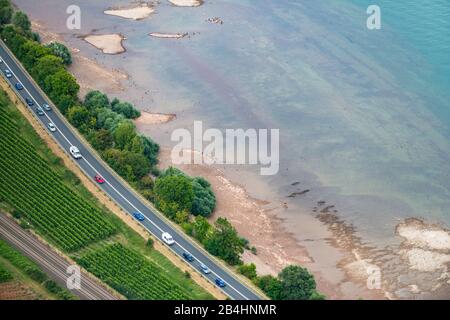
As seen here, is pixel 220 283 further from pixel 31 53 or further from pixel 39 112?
pixel 31 53

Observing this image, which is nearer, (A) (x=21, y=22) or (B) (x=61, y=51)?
(B) (x=61, y=51)

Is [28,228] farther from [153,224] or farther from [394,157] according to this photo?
[394,157]

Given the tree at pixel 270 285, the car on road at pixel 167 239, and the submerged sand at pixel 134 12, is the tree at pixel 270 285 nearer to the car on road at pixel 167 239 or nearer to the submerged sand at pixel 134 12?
the car on road at pixel 167 239

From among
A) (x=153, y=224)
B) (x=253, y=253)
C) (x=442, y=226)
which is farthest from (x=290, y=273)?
(x=442, y=226)

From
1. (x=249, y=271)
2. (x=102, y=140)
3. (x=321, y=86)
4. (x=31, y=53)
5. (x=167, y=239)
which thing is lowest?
(x=249, y=271)

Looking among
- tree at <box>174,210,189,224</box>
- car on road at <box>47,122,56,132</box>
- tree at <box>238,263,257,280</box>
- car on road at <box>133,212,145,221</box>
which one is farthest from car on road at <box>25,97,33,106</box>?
tree at <box>238,263,257,280</box>

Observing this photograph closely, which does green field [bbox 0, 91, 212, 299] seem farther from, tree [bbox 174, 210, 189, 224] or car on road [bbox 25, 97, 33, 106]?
car on road [bbox 25, 97, 33, 106]

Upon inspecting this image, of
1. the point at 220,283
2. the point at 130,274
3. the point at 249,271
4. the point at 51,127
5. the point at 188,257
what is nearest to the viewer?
the point at 220,283

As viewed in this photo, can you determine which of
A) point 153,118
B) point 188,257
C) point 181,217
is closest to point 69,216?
point 181,217
